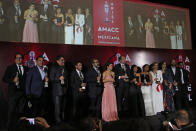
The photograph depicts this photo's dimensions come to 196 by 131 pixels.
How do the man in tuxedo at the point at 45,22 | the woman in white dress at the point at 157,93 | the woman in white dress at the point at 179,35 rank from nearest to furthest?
the man in tuxedo at the point at 45,22, the woman in white dress at the point at 157,93, the woman in white dress at the point at 179,35

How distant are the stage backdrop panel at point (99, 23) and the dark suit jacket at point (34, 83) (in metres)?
1.20

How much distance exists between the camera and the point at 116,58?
7.27m

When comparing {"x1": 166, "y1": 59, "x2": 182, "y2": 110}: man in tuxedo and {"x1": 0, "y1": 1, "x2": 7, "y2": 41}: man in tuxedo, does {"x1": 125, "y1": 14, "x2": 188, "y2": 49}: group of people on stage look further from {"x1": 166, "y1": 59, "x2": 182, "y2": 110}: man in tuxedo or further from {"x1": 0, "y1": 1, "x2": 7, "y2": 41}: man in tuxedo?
{"x1": 0, "y1": 1, "x2": 7, "y2": 41}: man in tuxedo

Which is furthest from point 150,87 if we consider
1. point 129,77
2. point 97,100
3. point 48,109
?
point 48,109

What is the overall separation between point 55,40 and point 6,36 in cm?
127

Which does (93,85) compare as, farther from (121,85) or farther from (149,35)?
(149,35)

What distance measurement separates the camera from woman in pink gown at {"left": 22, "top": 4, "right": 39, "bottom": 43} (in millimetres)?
5805

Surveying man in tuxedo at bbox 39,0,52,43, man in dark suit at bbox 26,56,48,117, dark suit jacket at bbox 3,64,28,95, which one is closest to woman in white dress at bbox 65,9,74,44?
man in tuxedo at bbox 39,0,52,43

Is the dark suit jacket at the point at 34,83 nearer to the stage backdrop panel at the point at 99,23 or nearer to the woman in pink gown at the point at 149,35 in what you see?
the stage backdrop panel at the point at 99,23

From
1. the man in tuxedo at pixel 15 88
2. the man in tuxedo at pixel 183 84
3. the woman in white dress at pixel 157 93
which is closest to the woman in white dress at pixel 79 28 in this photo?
the man in tuxedo at pixel 15 88

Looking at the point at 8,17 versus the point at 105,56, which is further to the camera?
the point at 105,56

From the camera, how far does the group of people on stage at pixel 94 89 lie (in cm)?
498

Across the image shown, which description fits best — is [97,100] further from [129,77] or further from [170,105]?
[170,105]

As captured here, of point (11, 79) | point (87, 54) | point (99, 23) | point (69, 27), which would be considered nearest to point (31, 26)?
point (69, 27)
